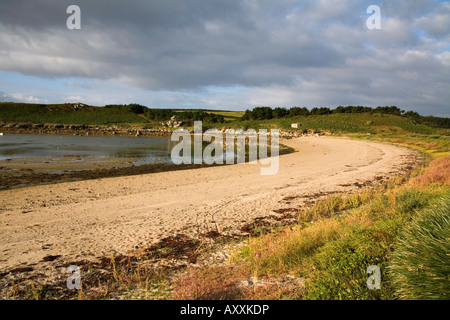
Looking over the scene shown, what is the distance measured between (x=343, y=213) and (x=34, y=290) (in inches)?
324

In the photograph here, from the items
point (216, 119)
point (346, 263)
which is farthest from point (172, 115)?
point (346, 263)

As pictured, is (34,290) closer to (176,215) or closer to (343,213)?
(176,215)

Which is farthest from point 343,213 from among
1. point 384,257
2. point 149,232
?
point 149,232

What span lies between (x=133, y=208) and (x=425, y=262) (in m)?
9.01

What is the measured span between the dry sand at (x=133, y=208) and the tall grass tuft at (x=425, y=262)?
5324mm

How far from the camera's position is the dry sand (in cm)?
687

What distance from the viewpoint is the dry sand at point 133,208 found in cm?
687

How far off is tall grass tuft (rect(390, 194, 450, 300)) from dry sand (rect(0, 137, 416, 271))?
17.5 feet

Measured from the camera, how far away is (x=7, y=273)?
210 inches

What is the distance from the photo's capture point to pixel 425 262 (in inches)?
114
